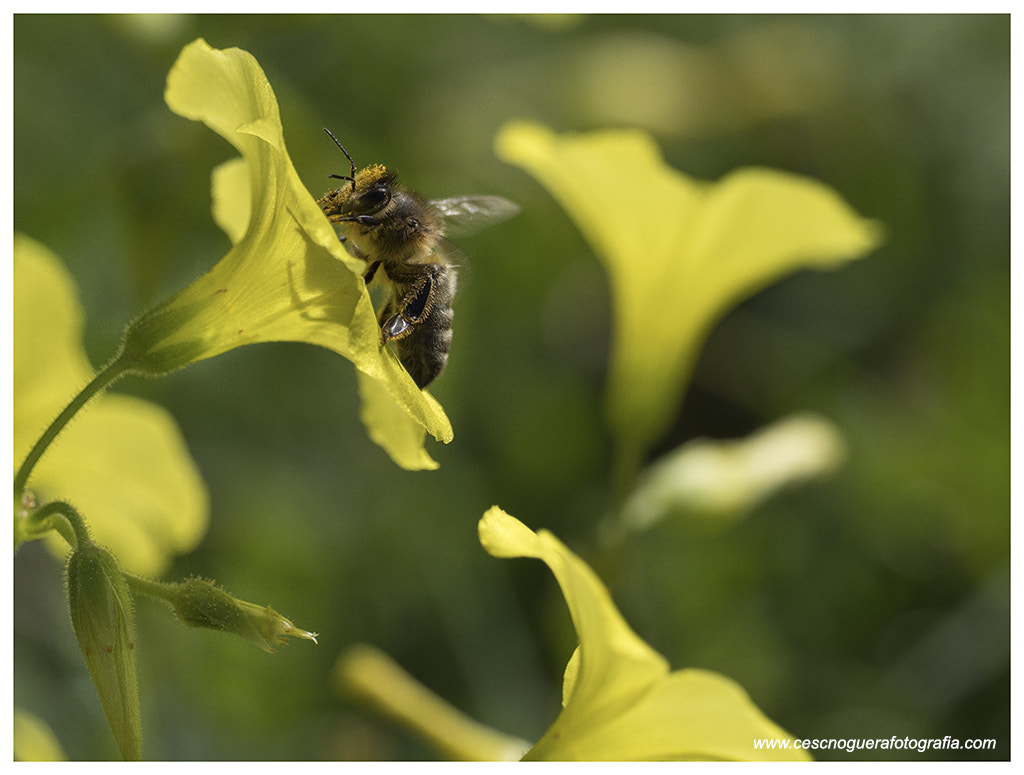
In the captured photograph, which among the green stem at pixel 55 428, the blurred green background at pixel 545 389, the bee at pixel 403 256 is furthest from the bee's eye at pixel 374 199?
the blurred green background at pixel 545 389

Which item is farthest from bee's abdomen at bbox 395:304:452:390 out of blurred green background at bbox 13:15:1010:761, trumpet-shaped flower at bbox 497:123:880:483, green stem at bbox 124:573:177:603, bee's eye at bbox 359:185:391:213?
blurred green background at bbox 13:15:1010:761

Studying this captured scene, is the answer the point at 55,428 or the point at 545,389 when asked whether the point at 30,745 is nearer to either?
the point at 55,428

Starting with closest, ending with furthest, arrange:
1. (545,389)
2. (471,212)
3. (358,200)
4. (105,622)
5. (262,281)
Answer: (105,622) < (262,281) < (358,200) < (471,212) < (545,389)

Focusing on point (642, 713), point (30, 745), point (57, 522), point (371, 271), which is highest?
point (371, 271)

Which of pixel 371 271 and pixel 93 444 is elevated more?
pixel 371 271

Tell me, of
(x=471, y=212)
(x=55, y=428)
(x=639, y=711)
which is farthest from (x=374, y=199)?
(x=639, y=711)

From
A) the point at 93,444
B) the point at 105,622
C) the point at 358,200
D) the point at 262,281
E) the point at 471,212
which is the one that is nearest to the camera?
the point at 105,622

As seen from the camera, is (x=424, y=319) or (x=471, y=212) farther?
(x=471, y=212)
